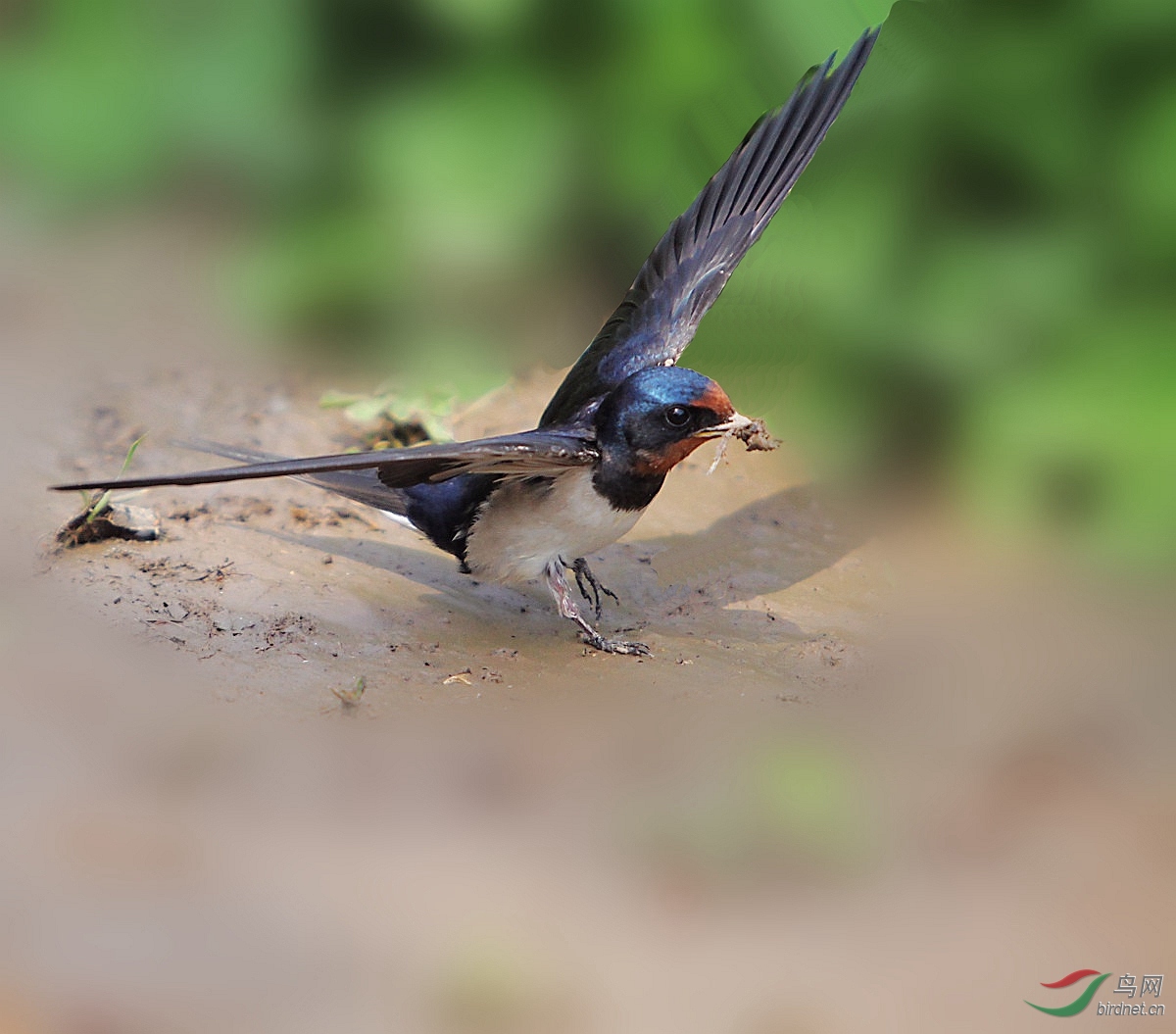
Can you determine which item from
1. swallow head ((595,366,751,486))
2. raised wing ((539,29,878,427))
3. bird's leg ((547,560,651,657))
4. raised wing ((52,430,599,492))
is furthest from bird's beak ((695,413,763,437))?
bird's leg ((547,560,651,657))

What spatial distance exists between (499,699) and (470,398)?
200 cm

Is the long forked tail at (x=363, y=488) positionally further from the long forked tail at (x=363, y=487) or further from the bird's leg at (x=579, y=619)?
the bird's leg at (x=579, y=619)

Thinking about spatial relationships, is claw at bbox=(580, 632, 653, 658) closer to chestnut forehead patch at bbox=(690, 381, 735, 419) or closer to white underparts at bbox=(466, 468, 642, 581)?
white underparts at bbox=(466, 468, 642, 581)

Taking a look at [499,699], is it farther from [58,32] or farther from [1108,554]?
[58,32]

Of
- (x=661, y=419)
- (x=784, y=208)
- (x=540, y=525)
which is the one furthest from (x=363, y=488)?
(x=784, y=208)

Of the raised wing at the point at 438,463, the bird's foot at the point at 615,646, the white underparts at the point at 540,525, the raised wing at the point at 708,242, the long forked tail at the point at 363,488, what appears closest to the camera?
the raised wing at the point at 438,463

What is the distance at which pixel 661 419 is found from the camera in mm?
3547

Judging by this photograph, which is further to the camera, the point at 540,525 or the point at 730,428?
the point at 540,525

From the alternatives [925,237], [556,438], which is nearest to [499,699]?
[556,438]

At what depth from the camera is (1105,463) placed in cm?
461

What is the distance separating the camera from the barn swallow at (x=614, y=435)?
11.5 ft

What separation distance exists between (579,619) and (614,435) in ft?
1.98

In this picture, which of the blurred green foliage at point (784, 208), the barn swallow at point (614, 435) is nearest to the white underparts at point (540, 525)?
the barn swallow at point (614, 435)

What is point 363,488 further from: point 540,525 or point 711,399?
point 711,399
